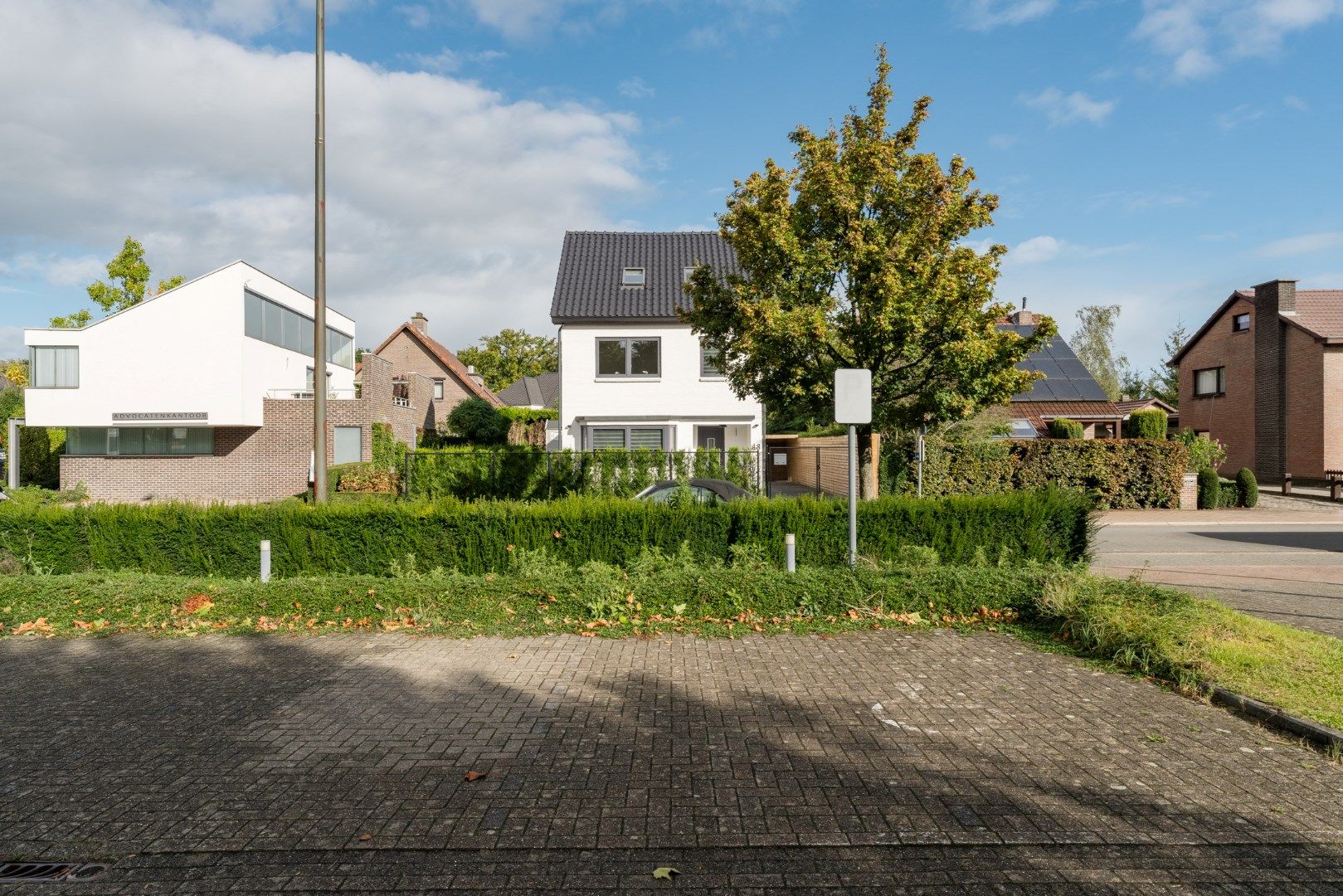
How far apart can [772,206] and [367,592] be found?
824cm

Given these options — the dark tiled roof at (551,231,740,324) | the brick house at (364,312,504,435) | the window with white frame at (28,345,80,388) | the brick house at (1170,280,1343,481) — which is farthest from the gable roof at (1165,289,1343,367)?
the window with white frame at (28,345,80,388)

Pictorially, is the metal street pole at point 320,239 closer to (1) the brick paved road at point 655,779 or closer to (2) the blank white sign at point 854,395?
(1) the brick paved road at point 655,779

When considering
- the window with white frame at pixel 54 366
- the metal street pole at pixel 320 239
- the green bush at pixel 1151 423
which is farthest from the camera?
the green bush at pixel 1151 423

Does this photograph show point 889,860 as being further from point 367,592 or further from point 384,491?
point 384,491

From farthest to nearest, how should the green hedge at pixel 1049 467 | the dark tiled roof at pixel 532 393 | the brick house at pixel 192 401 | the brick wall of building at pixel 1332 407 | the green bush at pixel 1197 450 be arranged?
the dark tiled roof at pixel 532 393
the brick wall of building at pixel 1332 407
the brick house at pixel 192 401
the green bush at pixel 1197 450
the green hedge at pixel 1049 467

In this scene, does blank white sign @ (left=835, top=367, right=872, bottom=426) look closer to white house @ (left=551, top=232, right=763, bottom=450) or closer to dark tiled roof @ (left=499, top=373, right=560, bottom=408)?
white house @ (left=551, top=232, right=763, bottom=450)

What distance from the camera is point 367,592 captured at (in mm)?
8609

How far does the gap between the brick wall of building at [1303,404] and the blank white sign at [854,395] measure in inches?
1241

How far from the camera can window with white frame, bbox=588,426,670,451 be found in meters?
24.6

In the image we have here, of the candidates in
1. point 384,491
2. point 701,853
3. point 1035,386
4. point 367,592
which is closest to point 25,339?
point 384,491

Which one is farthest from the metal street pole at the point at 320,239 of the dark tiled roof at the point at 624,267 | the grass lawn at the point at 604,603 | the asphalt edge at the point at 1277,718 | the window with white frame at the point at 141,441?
the window with white frame at the point at 141,441

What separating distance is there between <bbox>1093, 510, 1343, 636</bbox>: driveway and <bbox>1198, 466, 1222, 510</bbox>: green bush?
521 millimetres

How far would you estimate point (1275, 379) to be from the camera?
3369 cm

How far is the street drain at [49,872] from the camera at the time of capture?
353 cm
